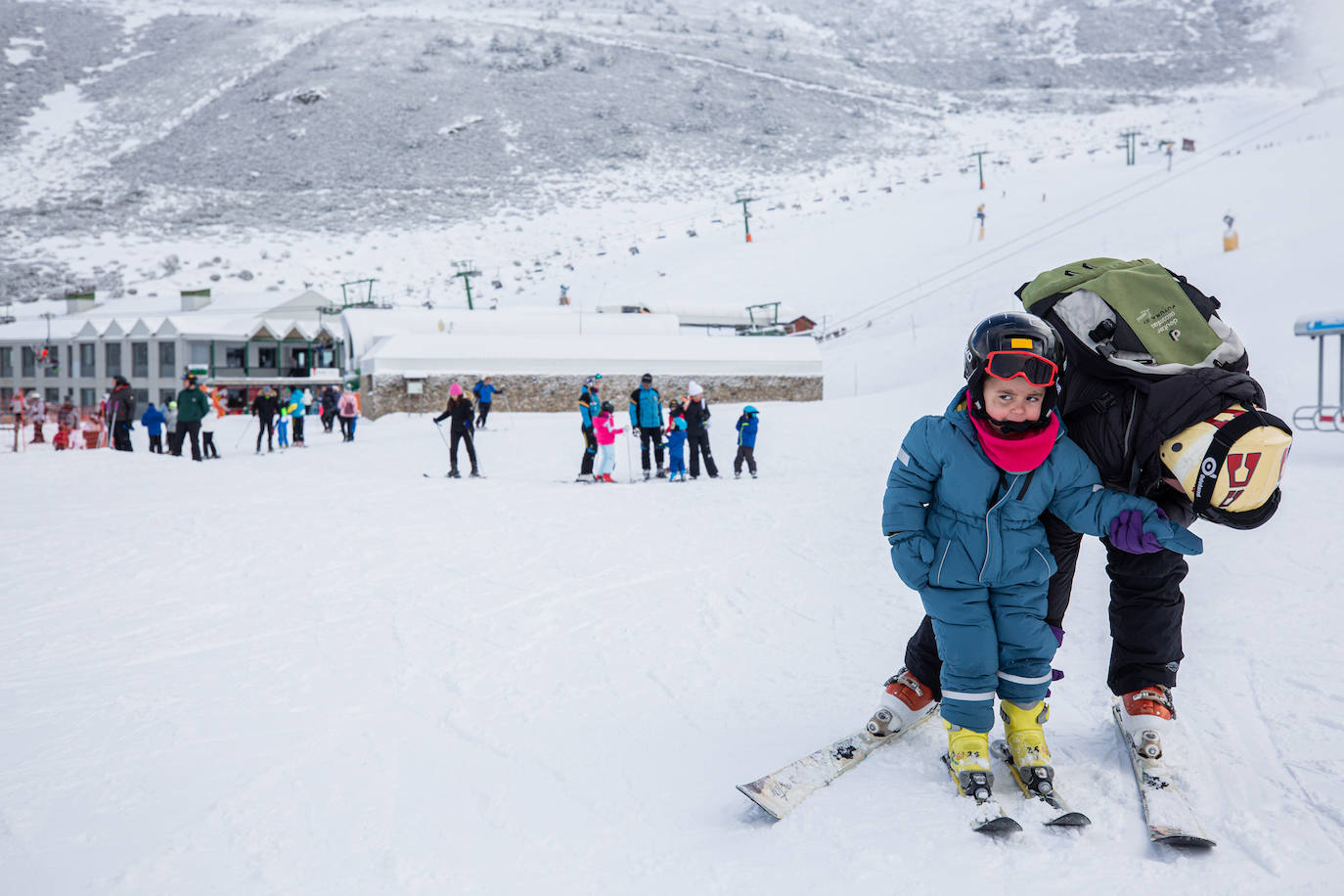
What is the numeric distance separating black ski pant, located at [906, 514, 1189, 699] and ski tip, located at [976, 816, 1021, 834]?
26.9 inches

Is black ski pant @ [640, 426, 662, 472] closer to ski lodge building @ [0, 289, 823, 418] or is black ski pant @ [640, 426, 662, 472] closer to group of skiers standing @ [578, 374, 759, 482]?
group of skiers standing @ [578, 374, 759, 482]

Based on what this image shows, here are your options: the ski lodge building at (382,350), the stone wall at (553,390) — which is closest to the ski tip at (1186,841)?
the stone wall at (553,390)

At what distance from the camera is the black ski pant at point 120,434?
1543 centimetres

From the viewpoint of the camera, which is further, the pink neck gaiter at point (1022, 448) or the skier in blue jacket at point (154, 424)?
the skier in blue jacket at point (154, 424)

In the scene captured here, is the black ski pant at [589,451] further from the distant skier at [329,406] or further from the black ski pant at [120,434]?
the distant skier at [329,406]

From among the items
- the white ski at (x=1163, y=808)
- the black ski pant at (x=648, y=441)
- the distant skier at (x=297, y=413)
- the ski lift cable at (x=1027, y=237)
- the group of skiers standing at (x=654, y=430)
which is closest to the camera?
the white ski at (x=1163, y=808)

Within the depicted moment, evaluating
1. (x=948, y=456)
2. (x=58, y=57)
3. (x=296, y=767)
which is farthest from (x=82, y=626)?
(x=58, y=57)

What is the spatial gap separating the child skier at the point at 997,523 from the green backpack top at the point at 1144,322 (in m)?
0.18

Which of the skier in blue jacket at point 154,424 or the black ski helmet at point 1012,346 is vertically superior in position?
the black ski helmet at point 1012,346

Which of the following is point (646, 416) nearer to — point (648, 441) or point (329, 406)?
point (648, 441)

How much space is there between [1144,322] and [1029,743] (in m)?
1.31

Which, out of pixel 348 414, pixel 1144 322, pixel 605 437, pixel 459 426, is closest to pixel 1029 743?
pixel 1144 322

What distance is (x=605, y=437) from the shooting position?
11875 millimetres

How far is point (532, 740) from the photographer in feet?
10.7
